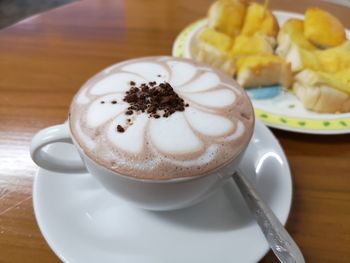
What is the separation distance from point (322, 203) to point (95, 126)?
1.25 feet

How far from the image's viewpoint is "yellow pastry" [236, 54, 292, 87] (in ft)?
2.80

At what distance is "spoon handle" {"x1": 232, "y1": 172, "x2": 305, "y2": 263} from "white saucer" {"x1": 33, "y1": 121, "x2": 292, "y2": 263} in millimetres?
14

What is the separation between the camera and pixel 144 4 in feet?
3.70

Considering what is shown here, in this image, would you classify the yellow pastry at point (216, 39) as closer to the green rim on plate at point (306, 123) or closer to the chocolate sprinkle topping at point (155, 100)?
the green rim on plate at point (306, 123)

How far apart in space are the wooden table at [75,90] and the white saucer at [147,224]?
0.16ft

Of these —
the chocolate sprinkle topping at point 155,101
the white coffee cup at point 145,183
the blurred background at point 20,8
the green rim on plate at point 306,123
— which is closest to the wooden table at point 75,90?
the green rim on plate at point 306,123

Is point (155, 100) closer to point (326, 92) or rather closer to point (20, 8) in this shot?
point (326, 92)

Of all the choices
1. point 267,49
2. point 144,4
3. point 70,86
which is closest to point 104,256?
point 70,86

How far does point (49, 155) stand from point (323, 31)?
2.36 feet

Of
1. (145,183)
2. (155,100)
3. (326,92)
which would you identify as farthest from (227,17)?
(145,183)

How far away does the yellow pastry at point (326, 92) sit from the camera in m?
0.79

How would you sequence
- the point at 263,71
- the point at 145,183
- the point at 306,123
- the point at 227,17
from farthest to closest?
the point at 227,17
the point at 263,71
the point at 306,123
the point at 145,183

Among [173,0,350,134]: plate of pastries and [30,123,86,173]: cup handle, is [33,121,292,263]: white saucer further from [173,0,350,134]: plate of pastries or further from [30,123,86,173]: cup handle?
[173,0,350,134]: plate of pastries

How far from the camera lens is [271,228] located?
0.49 meters
